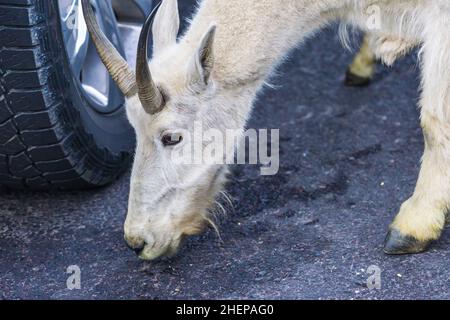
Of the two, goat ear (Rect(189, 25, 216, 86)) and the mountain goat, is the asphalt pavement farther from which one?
goat ear (Rect(189, 25, 216, 86))

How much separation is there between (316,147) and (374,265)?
1.61m

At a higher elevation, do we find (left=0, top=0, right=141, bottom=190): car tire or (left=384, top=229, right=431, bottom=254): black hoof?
(left=0, top=0, right=141, bottom=190): car tire

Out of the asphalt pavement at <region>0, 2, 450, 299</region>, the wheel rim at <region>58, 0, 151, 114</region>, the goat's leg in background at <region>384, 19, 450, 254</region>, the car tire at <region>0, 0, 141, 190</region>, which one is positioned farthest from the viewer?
the wheel rim at <region>58, 0, 151, 114</region>

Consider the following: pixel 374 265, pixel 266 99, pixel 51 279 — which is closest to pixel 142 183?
pixel 51 279

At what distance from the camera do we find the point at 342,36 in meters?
5.54

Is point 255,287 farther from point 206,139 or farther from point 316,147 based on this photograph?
point 316,147

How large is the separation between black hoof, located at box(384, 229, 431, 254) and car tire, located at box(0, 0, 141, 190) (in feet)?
5.74

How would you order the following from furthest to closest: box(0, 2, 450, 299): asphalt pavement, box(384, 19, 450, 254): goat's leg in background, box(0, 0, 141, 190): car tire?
box(384, 19, 450, 254): goat's leg in background < box(0, 0, 141, 190): car tire < box(0, 2, 450, 299): asphalt pavement

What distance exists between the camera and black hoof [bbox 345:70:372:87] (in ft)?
23.1

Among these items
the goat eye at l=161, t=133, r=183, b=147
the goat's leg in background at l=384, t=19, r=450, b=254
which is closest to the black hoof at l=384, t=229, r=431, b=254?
the goat's leg in background at l=384, t=19, r=450, b=254

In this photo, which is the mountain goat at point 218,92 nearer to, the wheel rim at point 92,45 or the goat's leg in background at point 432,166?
the goat's leg in background at point 432,166

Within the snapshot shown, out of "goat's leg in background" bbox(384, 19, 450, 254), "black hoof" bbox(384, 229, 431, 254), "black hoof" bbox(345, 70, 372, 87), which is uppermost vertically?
"goat's leg in background" bbox(384, 19, 450, 254)

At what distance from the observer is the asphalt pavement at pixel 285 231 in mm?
4668

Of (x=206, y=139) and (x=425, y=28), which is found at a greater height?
(x=425, y=28)
